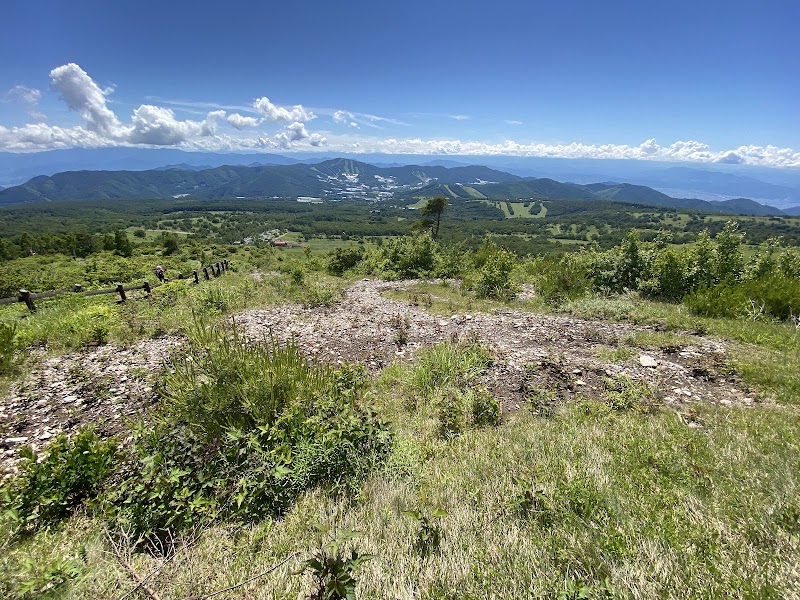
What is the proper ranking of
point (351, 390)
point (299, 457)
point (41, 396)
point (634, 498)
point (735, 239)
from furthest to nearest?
point (735, 239) → point (41, 396) → point (351, 390) → point (299, 457) → point (634, 498)

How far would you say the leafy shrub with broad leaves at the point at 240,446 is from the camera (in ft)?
12.7

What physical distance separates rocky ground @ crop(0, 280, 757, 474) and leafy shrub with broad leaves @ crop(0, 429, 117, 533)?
65.0 inches

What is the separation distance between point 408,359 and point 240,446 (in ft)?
17.4

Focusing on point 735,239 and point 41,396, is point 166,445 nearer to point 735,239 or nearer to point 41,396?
point 41,396

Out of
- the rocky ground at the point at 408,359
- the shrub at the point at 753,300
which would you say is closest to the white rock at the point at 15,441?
the rocky ground at the point at 408,359

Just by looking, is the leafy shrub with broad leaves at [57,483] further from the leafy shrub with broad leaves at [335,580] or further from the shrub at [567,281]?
the shrub at [567,281]

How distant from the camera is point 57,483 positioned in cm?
420

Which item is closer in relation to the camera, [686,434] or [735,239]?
[686,434]

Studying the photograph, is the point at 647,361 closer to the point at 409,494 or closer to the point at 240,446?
the point at 409,494

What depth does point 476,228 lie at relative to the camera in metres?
190

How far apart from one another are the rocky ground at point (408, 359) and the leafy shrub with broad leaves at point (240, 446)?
49.6 inches

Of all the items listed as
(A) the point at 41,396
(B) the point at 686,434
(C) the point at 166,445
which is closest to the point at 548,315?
(B) the point at 686,434

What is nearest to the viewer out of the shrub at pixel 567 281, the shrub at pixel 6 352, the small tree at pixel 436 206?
the shrub at pixel 6 352

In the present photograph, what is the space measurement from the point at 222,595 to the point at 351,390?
3395 millimetres
